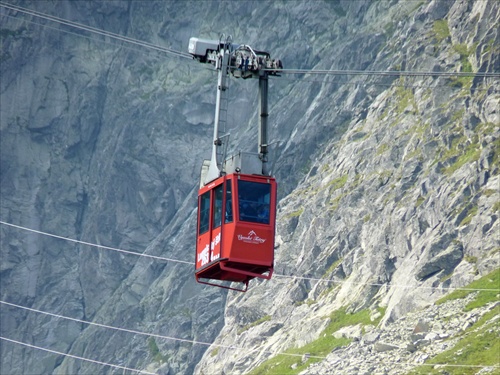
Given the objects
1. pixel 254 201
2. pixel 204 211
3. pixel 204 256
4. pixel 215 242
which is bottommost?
pixel 204 256

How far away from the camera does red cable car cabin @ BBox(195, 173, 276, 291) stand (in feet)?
218

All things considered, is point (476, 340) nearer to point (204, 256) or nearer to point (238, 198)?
point (204, 256)

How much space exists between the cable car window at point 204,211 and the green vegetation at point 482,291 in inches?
4748

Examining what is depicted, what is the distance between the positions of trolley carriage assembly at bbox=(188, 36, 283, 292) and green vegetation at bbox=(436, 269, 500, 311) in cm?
12197

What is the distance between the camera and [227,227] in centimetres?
6762

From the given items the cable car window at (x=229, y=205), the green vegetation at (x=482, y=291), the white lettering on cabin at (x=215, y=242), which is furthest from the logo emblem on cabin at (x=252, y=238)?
the green vegetation at (x=482, y=291)

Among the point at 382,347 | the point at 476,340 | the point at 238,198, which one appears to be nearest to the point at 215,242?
the point at 238,198

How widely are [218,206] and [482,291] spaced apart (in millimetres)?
127409

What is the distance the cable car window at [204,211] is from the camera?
7012 cm

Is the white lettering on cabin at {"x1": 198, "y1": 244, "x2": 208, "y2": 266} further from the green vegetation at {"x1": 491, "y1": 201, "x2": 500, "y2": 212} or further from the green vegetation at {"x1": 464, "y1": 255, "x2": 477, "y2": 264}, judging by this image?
the green vegetation at {"x1": 491, "y1": 201, "x2": 500, "y2": 212}

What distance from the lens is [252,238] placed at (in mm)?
66625

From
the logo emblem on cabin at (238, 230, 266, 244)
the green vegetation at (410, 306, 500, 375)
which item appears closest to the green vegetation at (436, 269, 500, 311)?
the green vegetation at (410, 306, 500, 375)

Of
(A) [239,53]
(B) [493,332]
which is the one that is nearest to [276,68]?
(A) [239,53]

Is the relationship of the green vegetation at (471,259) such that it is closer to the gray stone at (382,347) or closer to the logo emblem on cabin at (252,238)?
the gray stone at (382,347)
